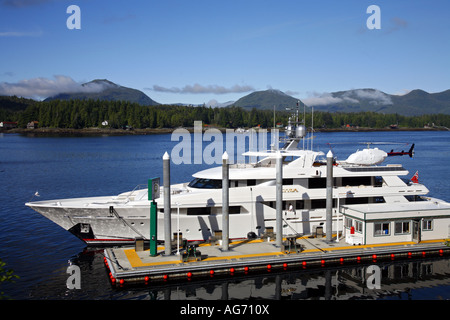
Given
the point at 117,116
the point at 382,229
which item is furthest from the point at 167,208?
the point at 117,116

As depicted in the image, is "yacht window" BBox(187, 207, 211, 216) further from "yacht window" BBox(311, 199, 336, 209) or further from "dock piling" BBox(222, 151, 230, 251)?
"yacht window" BBox(311, 199, 336, 209)

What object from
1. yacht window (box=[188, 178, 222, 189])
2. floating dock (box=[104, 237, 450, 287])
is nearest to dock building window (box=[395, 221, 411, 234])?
floating dock (box=[104, 237, 450, 287])

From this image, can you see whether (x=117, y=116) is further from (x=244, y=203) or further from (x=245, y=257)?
(x=245, y=257)

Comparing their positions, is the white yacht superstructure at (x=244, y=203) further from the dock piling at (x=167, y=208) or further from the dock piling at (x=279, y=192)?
the dock piling at (x=167, y=208)

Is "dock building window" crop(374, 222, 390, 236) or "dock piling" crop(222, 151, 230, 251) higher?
"dock piling" crop(222, 151, 230, 251)

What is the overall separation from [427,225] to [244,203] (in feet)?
31.1

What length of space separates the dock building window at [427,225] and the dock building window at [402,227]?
88 centimetres

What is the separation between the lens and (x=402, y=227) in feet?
70.0

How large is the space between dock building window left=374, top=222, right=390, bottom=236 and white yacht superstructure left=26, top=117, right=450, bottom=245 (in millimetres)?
1895

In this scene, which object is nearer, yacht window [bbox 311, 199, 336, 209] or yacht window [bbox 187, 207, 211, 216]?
yacht window [bbox 187, 207, 211, 216]

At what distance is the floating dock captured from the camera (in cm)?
1753

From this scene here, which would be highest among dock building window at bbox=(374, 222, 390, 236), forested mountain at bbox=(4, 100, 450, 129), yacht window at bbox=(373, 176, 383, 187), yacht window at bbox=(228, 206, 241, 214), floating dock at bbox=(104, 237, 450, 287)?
forested mountain at bbox=(4, 100, 450, 129)

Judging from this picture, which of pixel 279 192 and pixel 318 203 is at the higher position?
pixel 279 192
